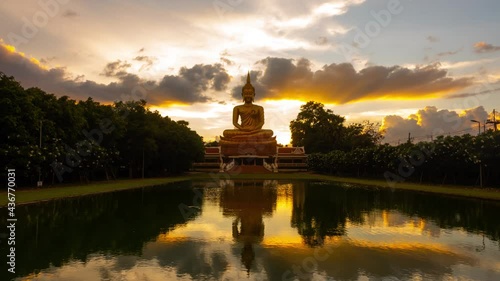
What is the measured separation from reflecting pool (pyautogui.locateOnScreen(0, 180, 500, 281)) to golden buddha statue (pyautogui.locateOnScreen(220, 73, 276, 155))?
5729 cm

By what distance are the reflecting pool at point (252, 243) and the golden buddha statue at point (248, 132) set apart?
57293 mm

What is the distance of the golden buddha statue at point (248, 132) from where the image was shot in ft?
267

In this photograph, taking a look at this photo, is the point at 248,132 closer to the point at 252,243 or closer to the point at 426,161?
the point at 426,161

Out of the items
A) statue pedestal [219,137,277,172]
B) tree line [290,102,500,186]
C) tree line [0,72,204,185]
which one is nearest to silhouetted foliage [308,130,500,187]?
tree line [290,102,500,186]

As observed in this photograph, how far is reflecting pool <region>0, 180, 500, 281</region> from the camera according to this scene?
10703 mm

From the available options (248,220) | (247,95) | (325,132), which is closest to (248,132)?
(247,95)

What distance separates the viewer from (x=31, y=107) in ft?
115

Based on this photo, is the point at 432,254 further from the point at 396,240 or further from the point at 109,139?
the point at 109,139

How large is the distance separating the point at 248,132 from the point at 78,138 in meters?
40.8

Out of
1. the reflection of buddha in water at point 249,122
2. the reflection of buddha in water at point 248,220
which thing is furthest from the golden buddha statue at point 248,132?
the reflection of buddha in water at point 248,220

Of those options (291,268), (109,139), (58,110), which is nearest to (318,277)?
(291,268)

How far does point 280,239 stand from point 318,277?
15.7 ft

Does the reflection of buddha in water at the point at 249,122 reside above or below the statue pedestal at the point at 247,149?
above

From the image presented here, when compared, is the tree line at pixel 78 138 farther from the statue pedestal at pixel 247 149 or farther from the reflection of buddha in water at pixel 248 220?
the reflection of buddha in water at pixel 248 220
